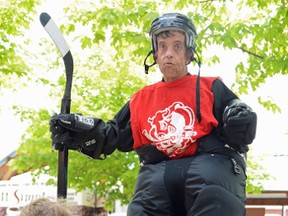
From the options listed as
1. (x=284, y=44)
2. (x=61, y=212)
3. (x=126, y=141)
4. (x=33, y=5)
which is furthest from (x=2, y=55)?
(x=61, y=212)

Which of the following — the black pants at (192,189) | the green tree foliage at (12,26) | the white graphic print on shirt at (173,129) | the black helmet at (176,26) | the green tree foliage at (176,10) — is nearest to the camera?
the black pants at (192,189)

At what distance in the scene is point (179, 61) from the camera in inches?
123

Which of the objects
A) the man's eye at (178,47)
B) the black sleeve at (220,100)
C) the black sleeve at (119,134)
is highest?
the man's eye at (178,47)

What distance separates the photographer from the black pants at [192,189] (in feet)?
9.04

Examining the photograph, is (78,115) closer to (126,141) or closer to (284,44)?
(126,141)

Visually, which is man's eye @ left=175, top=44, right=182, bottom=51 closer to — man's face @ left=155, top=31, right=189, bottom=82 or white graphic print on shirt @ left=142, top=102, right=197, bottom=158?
man's face @ left=155, top=31, right=189, bottom=82

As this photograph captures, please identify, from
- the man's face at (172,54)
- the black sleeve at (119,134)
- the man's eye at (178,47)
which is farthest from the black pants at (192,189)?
the man's eye at (178,47)

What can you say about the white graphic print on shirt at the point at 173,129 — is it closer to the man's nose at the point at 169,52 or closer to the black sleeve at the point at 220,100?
the black sleeve at the point at 220,100

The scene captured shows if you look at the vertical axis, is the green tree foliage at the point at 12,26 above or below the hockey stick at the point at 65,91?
above

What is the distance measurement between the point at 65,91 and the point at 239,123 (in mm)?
989

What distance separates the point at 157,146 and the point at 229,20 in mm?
5487

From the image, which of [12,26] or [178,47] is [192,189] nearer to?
[178,47]

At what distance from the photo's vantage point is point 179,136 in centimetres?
294

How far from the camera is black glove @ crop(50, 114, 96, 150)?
9.66 ft
